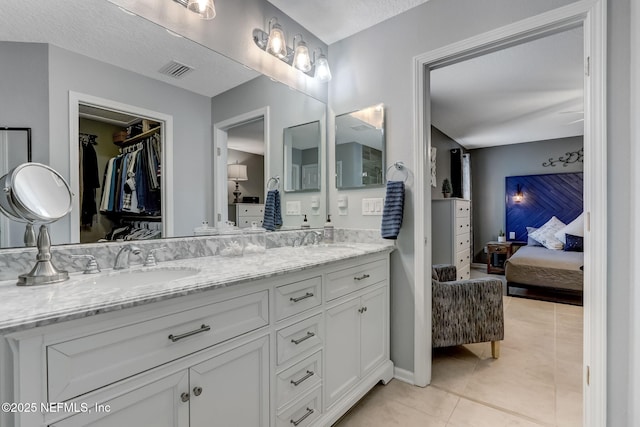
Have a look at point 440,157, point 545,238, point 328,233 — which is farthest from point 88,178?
point 545,238

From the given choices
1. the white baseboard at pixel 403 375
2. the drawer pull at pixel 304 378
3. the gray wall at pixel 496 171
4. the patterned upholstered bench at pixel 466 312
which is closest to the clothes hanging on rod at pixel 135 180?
the drawer pull at pixel 304 378

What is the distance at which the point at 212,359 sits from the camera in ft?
3.44

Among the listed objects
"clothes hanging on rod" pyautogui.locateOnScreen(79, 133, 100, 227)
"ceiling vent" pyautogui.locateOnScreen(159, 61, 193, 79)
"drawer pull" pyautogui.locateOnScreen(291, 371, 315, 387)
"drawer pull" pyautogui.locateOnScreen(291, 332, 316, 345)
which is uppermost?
"ceiling vent" pyautogui.locateOnScreen(159, 61, 193, 79)

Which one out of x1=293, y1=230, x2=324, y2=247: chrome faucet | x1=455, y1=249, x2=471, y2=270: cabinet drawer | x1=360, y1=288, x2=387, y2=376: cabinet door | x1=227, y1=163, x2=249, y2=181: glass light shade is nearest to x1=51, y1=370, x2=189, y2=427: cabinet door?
x1=360, y1=288, x2=387, y2=376: cabinet door

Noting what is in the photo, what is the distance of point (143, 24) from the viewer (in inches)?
56.9

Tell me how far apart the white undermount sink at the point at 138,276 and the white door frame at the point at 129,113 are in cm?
24

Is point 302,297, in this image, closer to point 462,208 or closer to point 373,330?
point 373,330

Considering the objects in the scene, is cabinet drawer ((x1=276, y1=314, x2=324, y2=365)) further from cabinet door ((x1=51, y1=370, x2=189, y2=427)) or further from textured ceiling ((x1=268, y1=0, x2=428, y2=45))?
textured ceiling ((x1=268, y1=0, x2=428, y2=45))

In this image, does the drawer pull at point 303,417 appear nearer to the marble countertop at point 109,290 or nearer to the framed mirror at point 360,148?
the marble countertop at point 109,290

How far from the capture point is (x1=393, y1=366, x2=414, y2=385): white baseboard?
2.06m

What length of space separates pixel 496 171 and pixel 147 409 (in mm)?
6832

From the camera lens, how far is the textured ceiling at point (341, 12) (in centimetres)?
201

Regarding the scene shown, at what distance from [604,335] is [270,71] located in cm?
241

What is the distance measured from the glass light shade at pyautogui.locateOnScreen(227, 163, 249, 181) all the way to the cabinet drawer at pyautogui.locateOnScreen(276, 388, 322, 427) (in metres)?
1.31
